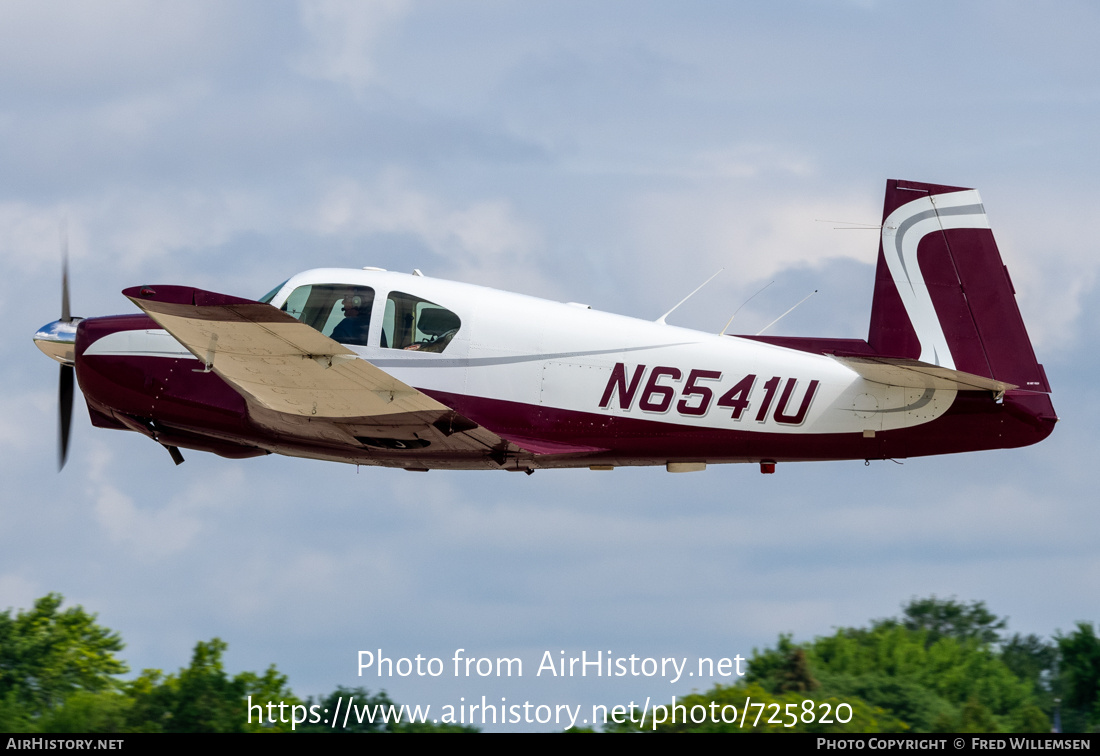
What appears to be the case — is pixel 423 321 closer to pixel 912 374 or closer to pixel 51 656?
pixel 912 374

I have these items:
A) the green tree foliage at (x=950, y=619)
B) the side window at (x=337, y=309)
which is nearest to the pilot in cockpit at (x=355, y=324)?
the side window at (x=337, y=309)

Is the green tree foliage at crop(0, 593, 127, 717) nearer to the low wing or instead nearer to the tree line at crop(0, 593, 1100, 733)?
the tree line at crop(0, 593, 1100, 733)

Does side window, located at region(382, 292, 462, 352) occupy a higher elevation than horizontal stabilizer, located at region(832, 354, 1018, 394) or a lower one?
higher

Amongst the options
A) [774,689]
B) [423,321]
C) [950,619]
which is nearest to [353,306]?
[423,321]

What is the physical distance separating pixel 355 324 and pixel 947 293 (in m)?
5.78

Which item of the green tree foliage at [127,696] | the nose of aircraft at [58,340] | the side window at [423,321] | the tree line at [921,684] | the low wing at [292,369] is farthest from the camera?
the tree line at [921,684]

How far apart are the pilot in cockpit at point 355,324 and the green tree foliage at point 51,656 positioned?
13632 millimetres

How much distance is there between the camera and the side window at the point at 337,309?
43.8ft

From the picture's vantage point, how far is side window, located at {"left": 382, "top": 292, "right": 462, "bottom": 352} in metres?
13.3


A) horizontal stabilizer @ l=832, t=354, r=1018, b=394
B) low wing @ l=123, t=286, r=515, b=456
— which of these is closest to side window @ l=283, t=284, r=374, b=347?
low wing @ l=123, t=286, r=515, b=456

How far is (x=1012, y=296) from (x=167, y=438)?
881 centimetres

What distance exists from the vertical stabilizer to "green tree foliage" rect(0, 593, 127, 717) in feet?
54.8

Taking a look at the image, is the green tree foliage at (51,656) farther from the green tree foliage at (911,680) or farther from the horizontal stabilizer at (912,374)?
the horizontal stabilizer at (912,374)
